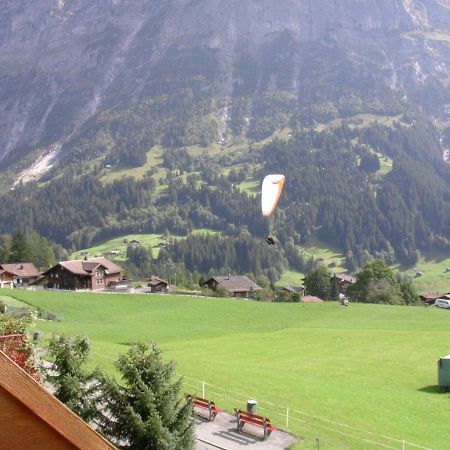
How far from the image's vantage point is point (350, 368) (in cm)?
4556

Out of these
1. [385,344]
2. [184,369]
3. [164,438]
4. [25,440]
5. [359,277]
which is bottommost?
[359,277]

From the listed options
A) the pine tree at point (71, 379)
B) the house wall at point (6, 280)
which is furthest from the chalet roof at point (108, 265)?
the pine tree at point (71, 379)

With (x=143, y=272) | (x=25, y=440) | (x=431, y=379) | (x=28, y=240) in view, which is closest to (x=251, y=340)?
(x=431, y=379)

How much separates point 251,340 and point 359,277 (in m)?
65.2

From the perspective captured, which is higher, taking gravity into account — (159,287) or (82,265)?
(82,265)

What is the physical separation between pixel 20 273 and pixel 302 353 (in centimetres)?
8595

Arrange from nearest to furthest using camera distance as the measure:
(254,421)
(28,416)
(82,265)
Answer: (28,416), (254,421), (82,265)

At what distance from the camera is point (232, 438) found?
24578 mm

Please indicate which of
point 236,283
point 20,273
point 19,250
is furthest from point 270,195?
point 19,250

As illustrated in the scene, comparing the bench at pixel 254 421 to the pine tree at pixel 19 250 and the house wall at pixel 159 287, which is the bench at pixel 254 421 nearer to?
the house wall at pixel 159 287

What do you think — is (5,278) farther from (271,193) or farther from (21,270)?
(271,193)

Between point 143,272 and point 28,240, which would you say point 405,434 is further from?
point 143,272

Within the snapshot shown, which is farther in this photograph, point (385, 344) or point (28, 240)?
point (28, 240)

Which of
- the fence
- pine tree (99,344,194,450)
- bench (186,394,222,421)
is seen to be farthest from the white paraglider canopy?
pine tree (99,344,194,450)
